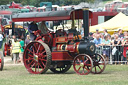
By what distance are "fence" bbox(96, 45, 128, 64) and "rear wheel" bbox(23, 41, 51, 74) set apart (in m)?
5.87

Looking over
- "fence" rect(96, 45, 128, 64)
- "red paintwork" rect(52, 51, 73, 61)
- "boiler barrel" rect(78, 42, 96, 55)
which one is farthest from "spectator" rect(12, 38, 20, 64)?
"boiler barrel" rect(78, 42, 96, 55)

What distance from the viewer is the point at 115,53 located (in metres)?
20.0

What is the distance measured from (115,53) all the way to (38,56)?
606 cm

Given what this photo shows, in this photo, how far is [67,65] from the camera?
15.9m

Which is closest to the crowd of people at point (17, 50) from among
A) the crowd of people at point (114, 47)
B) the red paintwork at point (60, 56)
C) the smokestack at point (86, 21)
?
the crowd of people at point (114, 47)

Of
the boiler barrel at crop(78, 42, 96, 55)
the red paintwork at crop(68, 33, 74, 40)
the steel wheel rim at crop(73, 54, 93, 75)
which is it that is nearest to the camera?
the steel wheel rim at crop(73, 54, 93, 75)

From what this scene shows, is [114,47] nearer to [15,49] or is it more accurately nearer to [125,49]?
[125,49]

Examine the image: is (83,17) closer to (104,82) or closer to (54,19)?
(54,19)

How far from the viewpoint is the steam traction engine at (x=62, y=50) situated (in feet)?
47.2

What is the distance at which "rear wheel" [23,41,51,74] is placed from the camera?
14570 mm

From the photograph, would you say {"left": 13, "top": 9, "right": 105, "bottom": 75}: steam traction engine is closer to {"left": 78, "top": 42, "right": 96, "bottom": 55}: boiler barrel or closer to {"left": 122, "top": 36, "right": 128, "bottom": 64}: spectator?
{"left": 78, "top": 42, "right": 96, "bottom": 55}: boiler barrel

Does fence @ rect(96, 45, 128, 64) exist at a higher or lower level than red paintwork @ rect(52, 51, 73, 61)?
lower

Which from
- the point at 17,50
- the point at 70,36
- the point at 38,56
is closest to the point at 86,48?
the point at 70,36

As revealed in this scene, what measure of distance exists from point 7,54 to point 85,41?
40.6 feet
